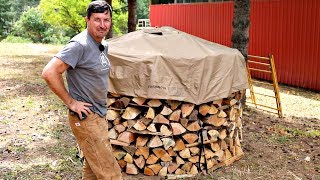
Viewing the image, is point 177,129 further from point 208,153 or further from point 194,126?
point 208,153

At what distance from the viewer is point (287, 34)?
41.8 feet

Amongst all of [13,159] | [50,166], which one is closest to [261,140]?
[50,166]

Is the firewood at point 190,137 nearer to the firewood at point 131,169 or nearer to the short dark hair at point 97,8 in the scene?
the firewood at point 131,169

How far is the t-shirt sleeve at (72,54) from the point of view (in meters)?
3.00

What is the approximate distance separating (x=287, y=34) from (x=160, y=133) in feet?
30.8

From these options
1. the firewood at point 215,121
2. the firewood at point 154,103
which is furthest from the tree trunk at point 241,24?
the firewood at point 154,103

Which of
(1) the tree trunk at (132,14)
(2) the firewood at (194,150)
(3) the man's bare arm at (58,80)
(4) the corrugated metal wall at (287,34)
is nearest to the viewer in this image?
(3) the man's bare arm at (58,80)

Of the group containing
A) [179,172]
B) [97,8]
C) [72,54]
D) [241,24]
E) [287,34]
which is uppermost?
[97,8]

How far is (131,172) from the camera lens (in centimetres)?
504

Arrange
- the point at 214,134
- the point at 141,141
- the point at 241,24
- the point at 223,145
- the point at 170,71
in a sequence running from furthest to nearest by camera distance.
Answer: the point at 241,24 → the point at 223,145 → the point at 214,134 → the point at 141,141 → the point at 170,71

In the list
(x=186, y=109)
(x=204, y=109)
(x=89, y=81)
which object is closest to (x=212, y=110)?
(x=204, y=109)

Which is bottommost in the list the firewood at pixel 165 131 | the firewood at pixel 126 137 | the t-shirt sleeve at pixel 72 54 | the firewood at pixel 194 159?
the firewood at pixel 194 159

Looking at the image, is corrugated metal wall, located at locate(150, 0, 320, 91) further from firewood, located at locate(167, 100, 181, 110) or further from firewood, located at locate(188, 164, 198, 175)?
firewood, located at locate(167, 100, 181, 110)

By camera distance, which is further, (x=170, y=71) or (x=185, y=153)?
(x=185, y=153)
